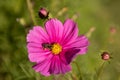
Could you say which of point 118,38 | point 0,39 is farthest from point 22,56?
point 118,38

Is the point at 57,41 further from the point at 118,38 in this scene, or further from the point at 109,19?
the point at 109,19

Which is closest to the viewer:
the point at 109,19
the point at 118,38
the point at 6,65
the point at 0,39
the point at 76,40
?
the point at 76,40

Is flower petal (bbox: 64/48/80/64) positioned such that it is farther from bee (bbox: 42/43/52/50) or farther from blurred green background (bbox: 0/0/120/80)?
blurred green background (bbox: 0/0/120/80)

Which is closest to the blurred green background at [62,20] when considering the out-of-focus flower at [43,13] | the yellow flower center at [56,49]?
the yellow flower center at [56,49]

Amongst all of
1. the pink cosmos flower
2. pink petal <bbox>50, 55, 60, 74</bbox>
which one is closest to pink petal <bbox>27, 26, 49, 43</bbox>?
the pink cosmos flower

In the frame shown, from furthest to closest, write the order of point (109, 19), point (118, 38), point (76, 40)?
point (109, 19) → point (118, 38) → point (76, 40)

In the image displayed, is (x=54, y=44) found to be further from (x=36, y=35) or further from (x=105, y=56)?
(x=105, y=56)

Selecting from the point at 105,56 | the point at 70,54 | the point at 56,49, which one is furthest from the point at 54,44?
the point at 105,56
